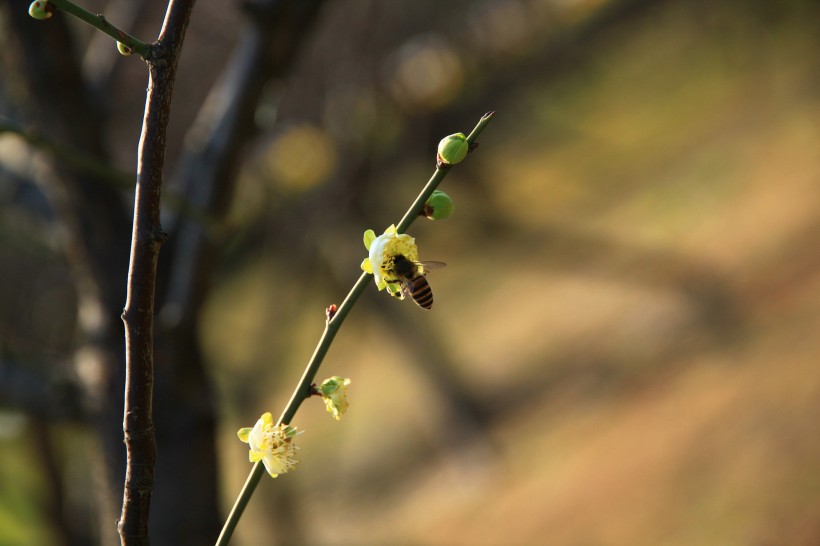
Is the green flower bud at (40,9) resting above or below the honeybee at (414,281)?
above

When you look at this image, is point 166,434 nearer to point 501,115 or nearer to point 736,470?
Answer: point 736,470

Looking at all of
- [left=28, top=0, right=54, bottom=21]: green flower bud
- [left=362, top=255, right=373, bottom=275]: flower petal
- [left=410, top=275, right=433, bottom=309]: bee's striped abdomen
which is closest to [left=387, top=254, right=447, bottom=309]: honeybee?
[left=410, top=275, right=433, bottom=309]: bee's striped abdomen

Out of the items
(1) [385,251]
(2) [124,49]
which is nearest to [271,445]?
(1) [385,251]

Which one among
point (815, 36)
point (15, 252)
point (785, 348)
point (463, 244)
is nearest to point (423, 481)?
point (463, 244)

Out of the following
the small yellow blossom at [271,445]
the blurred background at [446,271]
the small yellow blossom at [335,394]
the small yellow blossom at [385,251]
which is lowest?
the small yellow blossom at [271,445]

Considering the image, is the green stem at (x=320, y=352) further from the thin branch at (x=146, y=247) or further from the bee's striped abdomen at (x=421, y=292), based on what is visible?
the bee's striped abdomen at (x=421, y=292)

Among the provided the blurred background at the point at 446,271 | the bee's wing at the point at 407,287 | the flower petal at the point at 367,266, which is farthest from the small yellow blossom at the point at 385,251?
the blurred background at the point at 446,271
